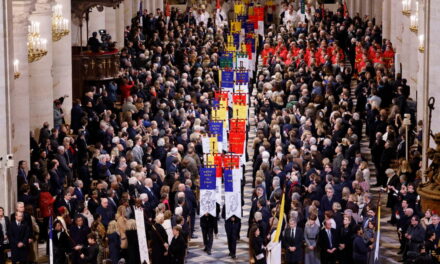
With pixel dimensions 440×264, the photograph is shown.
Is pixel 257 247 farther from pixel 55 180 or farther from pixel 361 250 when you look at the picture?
pixel 55 180

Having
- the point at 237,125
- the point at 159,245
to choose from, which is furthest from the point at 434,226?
the point at 237,125

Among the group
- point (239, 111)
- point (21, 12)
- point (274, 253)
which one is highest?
point (21, 12)

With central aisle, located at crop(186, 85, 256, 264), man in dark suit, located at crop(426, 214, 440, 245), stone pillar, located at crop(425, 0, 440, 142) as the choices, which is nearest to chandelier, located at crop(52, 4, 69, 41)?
central aisle, located at crop(186, 85, 256, 264)

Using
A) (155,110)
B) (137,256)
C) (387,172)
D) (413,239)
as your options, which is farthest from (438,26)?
(155,110)

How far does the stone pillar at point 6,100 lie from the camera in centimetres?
3525

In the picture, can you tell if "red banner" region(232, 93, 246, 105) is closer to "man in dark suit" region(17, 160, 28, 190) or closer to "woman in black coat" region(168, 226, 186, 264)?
"man in dark suit" region(17, 160, 28, 190)

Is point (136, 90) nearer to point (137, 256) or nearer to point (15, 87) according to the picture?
point (15, 87)

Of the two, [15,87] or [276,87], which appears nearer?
[15,87]

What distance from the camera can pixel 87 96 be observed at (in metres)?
46.7

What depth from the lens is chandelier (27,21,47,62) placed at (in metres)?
40.4

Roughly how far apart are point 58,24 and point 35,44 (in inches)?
185

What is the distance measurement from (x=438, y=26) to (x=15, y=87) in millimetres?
10062

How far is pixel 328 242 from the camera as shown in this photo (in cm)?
3394

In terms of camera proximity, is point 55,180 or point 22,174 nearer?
point 22,174
